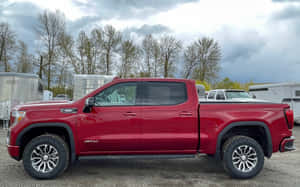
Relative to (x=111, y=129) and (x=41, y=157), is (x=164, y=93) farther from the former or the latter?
(x=41, y=157)

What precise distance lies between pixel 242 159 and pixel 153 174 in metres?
1.76

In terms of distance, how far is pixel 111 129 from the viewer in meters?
4.51

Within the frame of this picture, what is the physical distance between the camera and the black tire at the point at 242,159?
466cm

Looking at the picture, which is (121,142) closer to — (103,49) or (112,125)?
(112,125)

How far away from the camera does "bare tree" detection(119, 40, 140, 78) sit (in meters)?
32.5

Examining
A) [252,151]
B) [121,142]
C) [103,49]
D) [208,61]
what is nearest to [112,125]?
[121,142]

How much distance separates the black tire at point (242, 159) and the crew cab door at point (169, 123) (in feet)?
2.16

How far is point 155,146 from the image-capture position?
460 centimetres

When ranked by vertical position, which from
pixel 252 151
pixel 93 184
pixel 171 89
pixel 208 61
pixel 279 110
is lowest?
pixel 93 184

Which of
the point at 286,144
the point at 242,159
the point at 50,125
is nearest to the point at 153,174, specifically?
the point at 242,159

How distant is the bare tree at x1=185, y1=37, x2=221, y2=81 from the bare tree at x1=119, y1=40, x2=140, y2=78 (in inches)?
344

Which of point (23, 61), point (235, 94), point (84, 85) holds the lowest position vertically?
point (235, 94)

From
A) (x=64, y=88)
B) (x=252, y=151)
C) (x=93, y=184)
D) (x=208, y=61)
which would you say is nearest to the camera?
(x=93, y=184)

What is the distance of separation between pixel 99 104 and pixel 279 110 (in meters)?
3.54
